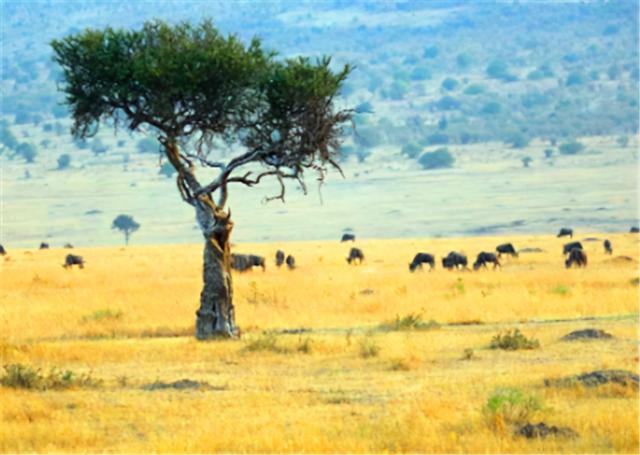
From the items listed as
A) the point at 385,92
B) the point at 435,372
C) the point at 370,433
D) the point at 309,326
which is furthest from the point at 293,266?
the point at 385,92

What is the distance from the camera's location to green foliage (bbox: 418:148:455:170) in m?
136

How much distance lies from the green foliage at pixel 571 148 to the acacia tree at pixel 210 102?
375 feet

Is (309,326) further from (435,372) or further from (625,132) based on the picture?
(625,132)

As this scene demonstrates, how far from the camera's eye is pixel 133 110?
1049 inches

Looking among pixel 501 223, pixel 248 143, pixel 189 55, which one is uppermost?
pixel 189 55

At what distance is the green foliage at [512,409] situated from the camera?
1513 centimetres

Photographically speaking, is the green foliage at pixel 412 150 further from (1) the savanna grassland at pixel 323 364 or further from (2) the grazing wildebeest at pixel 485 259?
(1) the savanna grassland at pixel 323 364

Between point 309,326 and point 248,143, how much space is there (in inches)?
140

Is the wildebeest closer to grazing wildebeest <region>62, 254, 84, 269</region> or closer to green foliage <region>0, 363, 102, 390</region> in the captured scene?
grazing wildebeest <region>62, 254, 84, 269</region>

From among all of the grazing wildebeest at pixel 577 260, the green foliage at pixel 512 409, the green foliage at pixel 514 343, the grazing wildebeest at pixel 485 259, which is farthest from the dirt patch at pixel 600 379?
the grazing wildebeest at pixel 577 260

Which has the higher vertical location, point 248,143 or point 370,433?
point 248,143

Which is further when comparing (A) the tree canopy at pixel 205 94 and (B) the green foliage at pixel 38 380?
→ (A) the tree canopy at pixel 205 94

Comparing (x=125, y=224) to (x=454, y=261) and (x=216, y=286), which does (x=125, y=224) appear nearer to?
(x=454, y=261)

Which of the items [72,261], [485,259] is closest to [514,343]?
[485,259]
